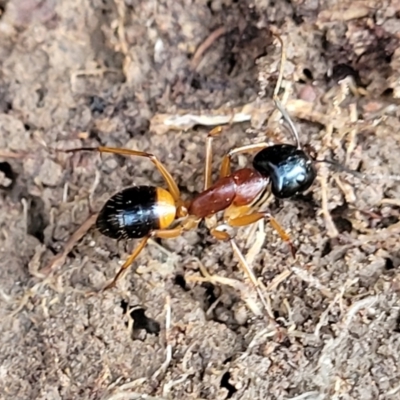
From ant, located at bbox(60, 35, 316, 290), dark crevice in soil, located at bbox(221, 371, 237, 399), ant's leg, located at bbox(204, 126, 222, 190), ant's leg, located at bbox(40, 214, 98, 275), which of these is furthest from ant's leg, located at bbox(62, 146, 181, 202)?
dark crevice in soil, located at bbox(221, 371, 237, 399)

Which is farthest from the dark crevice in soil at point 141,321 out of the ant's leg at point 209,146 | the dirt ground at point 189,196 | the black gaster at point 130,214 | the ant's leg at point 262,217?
the ant's leg at point 209,146

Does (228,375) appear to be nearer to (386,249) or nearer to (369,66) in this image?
(386,249)

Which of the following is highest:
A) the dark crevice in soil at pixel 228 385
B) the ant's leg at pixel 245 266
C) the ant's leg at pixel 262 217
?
the ant's leg at pixel 262 217

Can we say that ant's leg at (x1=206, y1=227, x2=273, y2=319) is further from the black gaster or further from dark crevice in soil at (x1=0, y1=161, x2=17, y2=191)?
dark crevice in soil at (x1=0, y1=161, x2=17, y2=191)

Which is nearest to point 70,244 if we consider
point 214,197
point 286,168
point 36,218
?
point 36,218

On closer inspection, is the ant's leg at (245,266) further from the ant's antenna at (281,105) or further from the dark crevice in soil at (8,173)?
the dark crevice in soil at (8,173)

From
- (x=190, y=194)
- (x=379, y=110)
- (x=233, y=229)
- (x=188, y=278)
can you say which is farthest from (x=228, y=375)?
(x=379, y=110)

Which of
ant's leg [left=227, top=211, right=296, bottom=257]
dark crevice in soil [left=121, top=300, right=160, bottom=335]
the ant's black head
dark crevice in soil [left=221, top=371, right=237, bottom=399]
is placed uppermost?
the ant's black head
